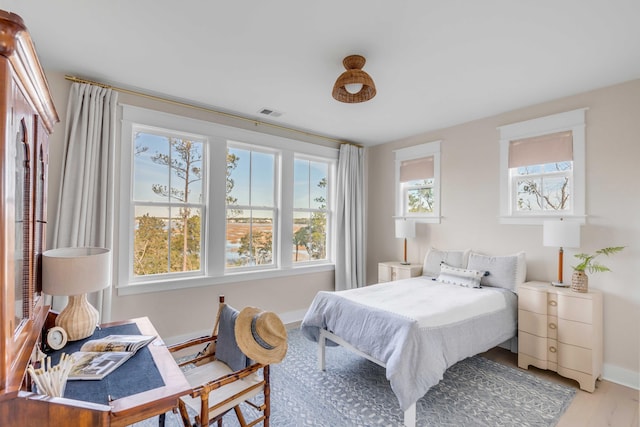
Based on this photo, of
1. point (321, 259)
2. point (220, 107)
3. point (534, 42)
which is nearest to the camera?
point (534, 42)

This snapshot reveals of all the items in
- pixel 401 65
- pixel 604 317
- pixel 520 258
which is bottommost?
pixel 604 317

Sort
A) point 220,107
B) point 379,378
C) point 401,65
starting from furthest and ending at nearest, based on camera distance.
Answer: point 220,107
point 379,378
point 401,65

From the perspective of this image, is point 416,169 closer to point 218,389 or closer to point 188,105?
point 188,105

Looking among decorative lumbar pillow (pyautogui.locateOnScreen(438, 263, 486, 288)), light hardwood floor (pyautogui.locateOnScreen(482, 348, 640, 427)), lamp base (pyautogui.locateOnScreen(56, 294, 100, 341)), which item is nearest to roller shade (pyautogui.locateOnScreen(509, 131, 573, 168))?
decorative lumbar pillow (pyautogui.locateOnScreen(438, 263, 486, 288))

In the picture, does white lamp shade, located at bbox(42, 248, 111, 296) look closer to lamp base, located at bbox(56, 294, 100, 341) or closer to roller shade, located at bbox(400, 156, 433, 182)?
lamp base, located at bbox(56, 294, 100, 341)

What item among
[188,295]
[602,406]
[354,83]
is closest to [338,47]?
[354,83]

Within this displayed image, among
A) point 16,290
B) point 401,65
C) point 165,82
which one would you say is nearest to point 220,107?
point 165,82

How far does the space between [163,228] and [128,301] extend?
80 centimetres

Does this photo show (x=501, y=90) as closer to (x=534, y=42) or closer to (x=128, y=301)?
(x=534, y=42)

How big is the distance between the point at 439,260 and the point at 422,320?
5.89ft

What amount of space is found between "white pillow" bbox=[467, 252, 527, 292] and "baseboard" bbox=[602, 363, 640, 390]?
95 centimetres

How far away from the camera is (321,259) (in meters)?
4.67

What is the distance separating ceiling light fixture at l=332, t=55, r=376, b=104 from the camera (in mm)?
2195

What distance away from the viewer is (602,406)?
2.31 meters
